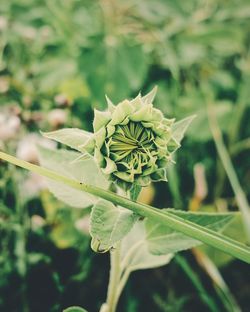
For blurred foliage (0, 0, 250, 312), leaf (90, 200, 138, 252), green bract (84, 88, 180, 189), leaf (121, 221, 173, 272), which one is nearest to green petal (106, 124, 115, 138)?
green bract (84, 88, 180, 189)

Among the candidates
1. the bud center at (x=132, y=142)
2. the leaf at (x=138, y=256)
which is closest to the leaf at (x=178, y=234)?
the leaf at (x=138, y=256)

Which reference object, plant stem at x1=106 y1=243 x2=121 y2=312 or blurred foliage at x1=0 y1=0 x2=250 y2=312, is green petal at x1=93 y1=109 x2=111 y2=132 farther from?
blurred foliage at x1=0 y1=0 x2=250 y2=312

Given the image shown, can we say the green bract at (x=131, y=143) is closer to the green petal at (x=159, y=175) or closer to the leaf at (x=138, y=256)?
the green petal at (x=159, y=175)

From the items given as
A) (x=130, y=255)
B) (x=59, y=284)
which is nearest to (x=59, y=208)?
(x=59, y=284)

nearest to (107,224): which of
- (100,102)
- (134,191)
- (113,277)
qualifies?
(134,191)

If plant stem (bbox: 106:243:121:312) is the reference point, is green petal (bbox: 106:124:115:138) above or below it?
above

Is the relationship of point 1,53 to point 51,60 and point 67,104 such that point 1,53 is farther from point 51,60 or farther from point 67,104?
point 67,104

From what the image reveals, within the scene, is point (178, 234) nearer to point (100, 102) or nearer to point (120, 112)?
point (120, 112)
